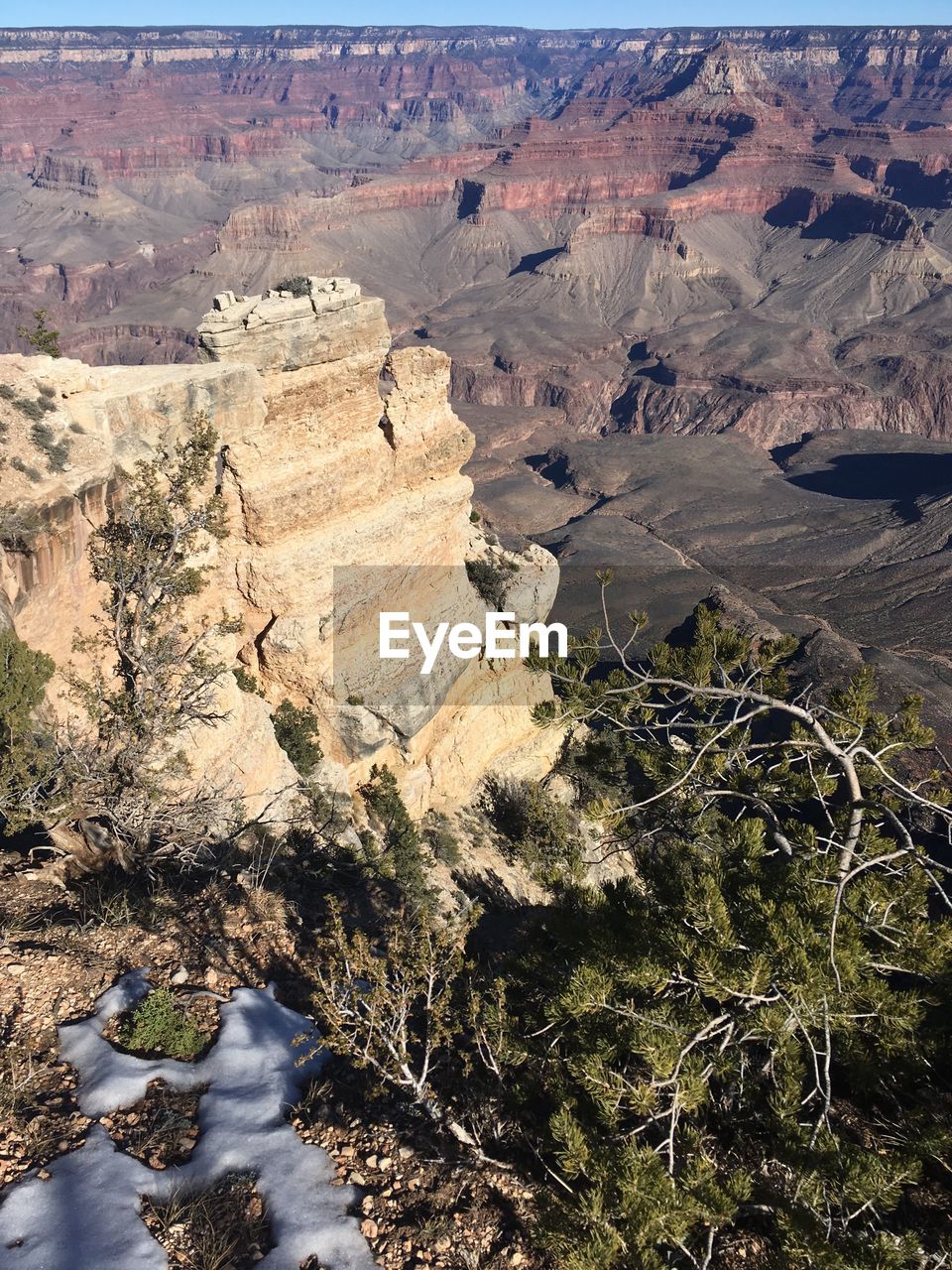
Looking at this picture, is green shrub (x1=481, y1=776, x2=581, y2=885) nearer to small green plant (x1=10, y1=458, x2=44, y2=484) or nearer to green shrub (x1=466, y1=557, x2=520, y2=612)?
green shrub (x1=466, y1=557, x2=520, y2=612)

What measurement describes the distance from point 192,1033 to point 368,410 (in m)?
17.5

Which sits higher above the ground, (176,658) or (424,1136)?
(176,658)

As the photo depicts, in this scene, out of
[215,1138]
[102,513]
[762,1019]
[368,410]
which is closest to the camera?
[762,1019]

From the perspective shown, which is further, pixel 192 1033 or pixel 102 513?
pixel 102 513

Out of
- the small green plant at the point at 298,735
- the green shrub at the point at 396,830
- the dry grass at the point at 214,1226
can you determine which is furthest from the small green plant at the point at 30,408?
the dry grass at the point at 214,1226

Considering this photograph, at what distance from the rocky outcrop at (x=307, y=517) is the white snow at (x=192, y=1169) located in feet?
27.2

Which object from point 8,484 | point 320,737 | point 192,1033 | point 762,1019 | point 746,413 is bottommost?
point 746,413

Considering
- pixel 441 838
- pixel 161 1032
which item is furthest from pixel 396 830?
pixel 161 1032

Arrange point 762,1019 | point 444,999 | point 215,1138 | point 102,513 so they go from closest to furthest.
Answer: point 762,1019, point 215,1138, point 444,999, point 102,513

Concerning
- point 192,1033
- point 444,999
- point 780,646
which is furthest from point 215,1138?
point 780,646

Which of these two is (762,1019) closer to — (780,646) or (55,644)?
(780,646)

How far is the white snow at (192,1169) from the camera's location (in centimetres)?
746

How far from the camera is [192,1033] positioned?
1026 centimetres

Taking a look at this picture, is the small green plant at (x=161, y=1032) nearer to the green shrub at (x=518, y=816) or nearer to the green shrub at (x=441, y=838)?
the green shrub at (x=518, y=816)
